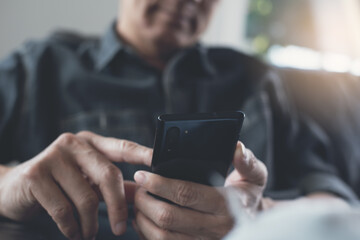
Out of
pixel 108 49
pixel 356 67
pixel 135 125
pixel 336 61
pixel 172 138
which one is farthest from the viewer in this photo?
pixel 336 61

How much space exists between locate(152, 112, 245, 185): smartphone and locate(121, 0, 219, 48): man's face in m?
0.39

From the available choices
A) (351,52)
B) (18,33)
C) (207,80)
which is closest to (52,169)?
(207,80)

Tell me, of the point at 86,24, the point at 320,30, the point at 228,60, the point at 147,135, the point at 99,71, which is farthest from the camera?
the point at 320,30

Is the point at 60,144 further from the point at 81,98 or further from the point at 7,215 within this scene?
the point at 81,98

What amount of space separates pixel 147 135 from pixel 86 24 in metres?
0.64

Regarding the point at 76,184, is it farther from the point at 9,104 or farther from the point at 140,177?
the point at 9,104

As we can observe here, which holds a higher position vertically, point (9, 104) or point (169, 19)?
point (169, 19)

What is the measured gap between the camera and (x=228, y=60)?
0.75 meters

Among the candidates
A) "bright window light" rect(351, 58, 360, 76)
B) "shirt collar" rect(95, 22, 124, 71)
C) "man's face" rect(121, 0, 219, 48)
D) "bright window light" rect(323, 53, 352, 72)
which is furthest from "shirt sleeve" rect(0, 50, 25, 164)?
"bright window light" rect(323, 53, 352, 72)

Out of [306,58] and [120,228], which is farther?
[306,58]

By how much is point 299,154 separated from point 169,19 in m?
0.40

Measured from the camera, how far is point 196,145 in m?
0.30

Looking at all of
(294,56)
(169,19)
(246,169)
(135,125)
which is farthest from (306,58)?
(246,169)

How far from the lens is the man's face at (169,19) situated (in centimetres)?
61
